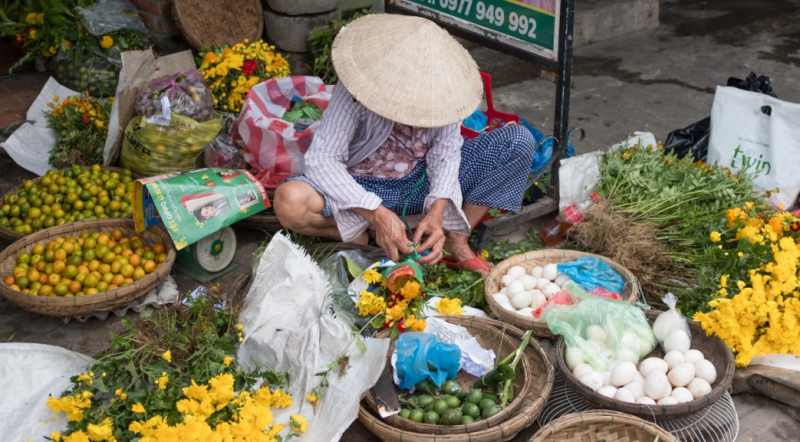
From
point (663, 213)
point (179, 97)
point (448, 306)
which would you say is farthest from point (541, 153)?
point (179, 97)

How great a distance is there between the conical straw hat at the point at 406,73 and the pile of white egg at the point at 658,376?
0.98 metres

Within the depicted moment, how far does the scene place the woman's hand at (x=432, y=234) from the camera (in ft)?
9.64

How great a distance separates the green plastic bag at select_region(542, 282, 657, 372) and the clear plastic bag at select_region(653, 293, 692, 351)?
0.03m

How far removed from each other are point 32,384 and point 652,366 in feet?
6.66

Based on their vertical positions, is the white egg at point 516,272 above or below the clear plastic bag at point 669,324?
below

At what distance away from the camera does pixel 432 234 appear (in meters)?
2.97

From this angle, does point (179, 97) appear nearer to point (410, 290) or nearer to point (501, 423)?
point (410, 290)

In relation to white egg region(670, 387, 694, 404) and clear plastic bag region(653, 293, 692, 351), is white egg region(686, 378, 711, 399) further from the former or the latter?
clear plastic bag region(653, 293, 692, 351)

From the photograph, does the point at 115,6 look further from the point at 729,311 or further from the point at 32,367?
the point at 729,311

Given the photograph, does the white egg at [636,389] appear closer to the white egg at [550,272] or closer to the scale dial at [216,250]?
the white egg at [550,272]

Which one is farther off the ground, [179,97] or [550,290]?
[179,97]

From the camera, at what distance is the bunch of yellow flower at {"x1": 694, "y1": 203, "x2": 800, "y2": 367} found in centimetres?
246

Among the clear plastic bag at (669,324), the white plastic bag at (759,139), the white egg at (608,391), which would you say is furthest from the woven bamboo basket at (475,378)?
the white plastic bag at (759,139)

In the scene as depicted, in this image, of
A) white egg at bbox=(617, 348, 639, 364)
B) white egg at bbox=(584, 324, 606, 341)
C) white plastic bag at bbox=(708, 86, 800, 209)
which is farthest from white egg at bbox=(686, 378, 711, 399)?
white plastic bag at bbox=(708, 86, 800, 209)
